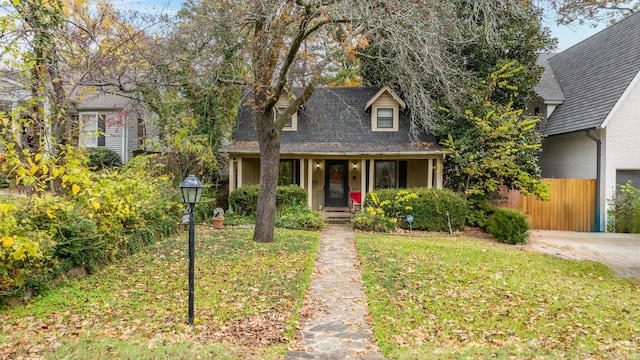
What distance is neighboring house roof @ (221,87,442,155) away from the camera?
14.1m

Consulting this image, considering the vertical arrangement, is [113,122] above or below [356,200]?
above

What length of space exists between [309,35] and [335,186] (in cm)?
887

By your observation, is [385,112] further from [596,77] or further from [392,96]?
[596,77]

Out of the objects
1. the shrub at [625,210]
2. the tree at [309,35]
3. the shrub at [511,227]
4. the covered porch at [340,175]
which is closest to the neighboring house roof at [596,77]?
the shrub at [625,210]

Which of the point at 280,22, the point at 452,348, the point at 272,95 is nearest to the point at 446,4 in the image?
the point at 280,22

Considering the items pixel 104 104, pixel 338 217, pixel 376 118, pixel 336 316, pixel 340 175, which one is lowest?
pixel 336 316

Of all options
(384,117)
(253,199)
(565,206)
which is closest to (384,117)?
(384,117)

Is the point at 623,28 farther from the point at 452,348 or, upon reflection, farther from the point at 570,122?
the point at 452,348

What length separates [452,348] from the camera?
409 cm

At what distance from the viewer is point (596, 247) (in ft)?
33.5

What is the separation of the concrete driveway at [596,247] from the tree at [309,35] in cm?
594

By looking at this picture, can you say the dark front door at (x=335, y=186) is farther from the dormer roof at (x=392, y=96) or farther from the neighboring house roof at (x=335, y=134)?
the dormer roof at (x=392, y=96)

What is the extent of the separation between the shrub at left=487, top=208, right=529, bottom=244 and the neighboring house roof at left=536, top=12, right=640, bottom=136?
5013 millimetres

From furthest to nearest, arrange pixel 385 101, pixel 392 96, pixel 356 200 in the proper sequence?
pixel 385 101 → pixel 392 96 → pixel 356 200
